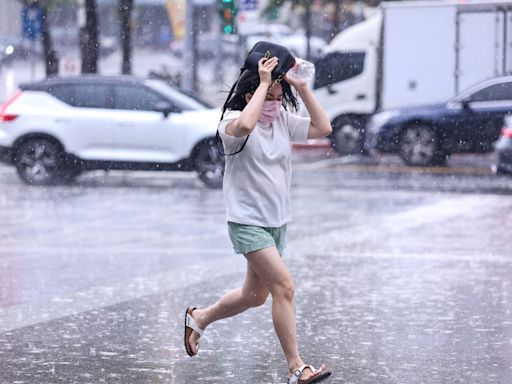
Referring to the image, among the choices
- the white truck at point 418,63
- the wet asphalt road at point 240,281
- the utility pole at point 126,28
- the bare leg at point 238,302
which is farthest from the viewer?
the utility pole at point 126,28

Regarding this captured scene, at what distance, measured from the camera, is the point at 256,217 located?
6766mm

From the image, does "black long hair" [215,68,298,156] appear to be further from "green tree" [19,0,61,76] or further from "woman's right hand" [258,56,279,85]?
"green tree" [19,0,61,76]

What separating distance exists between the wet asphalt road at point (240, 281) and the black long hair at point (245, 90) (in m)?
1.37

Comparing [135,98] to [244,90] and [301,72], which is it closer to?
[244,90]

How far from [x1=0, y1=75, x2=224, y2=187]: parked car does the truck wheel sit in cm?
553

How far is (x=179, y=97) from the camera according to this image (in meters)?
20.9

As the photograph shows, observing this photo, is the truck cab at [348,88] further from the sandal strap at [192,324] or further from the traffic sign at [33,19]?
the sandal strap at [192,324]

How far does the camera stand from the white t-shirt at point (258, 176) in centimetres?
676

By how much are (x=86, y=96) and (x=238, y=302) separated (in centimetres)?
1434

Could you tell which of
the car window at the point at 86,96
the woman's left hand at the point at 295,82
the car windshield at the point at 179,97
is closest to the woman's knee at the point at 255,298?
the woman's left hand at the point at 295,82

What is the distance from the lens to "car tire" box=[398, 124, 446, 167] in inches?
938

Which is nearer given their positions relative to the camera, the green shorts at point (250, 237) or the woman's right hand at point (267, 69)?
the woman's right hand at point (267, 69)

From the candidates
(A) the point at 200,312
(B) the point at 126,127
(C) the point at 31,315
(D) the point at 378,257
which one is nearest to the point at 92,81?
(B) the point at 126,127

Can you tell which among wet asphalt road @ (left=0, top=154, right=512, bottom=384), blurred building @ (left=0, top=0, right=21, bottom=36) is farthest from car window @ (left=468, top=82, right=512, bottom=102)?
blurred building @ (left=0, top=0, right=21, bottom=36)
